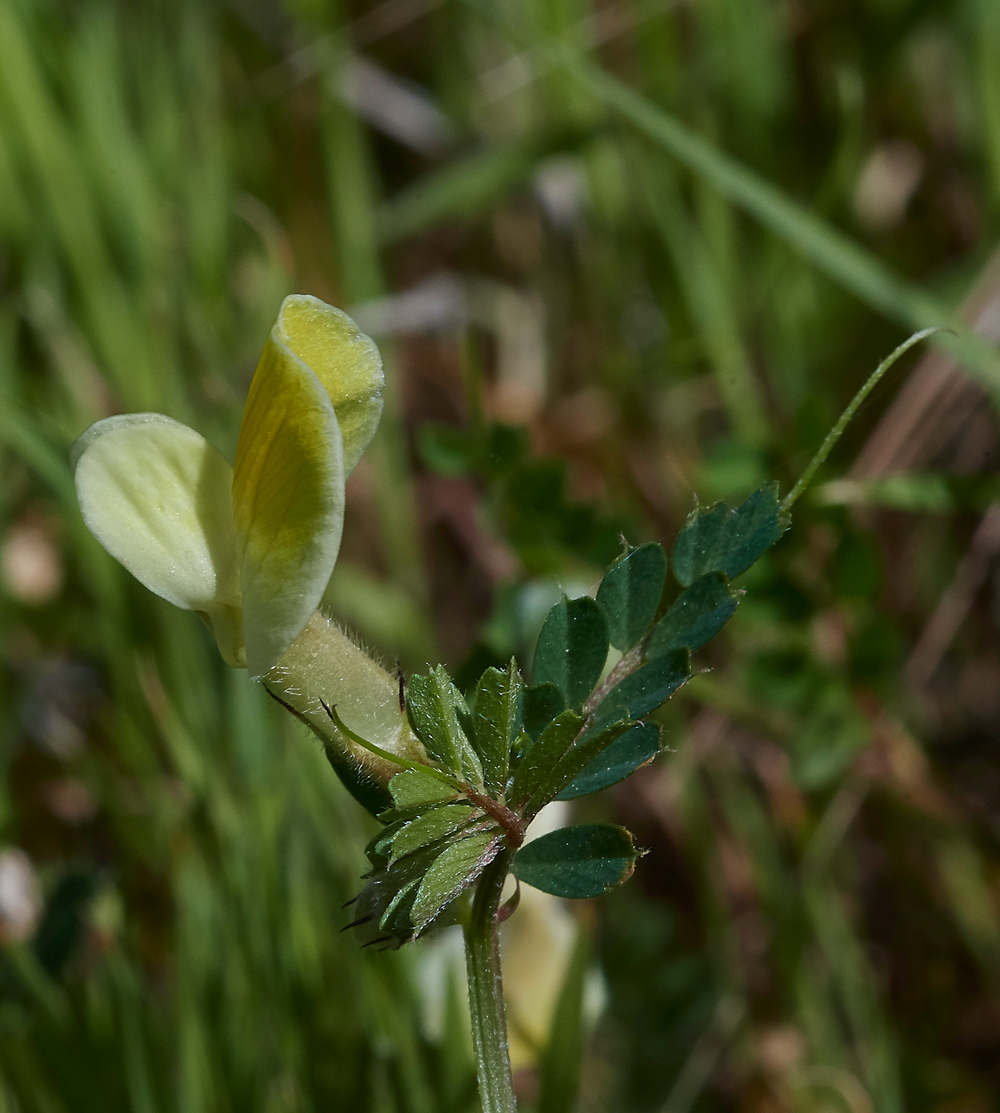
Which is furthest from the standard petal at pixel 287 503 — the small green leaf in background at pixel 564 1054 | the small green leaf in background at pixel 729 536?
the small green leaf in background at pixel 564 1054

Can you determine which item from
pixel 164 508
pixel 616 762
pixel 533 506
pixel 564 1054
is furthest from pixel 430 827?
pixel 533 506

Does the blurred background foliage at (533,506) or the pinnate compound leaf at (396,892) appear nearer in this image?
the pinnate compound leaf at (396,892)

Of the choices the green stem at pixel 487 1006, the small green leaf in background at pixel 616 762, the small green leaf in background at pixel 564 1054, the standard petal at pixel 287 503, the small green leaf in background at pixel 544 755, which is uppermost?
the standard petal at pixel 287 503

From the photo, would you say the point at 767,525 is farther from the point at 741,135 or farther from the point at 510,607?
the point at 741,135

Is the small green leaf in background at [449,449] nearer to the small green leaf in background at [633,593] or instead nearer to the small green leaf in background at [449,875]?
the small green leaf in background at [633,593]

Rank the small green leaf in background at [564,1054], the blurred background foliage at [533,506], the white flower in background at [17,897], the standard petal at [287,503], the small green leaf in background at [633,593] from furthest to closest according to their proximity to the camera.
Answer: the white flower in background at [17,897], the blurred background foliage at [533,506], the small green leaf in background at [564,1054], the small green leaf in background at [633,593], the standard petal at [287,503]

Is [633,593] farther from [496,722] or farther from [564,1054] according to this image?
[564,1054]
